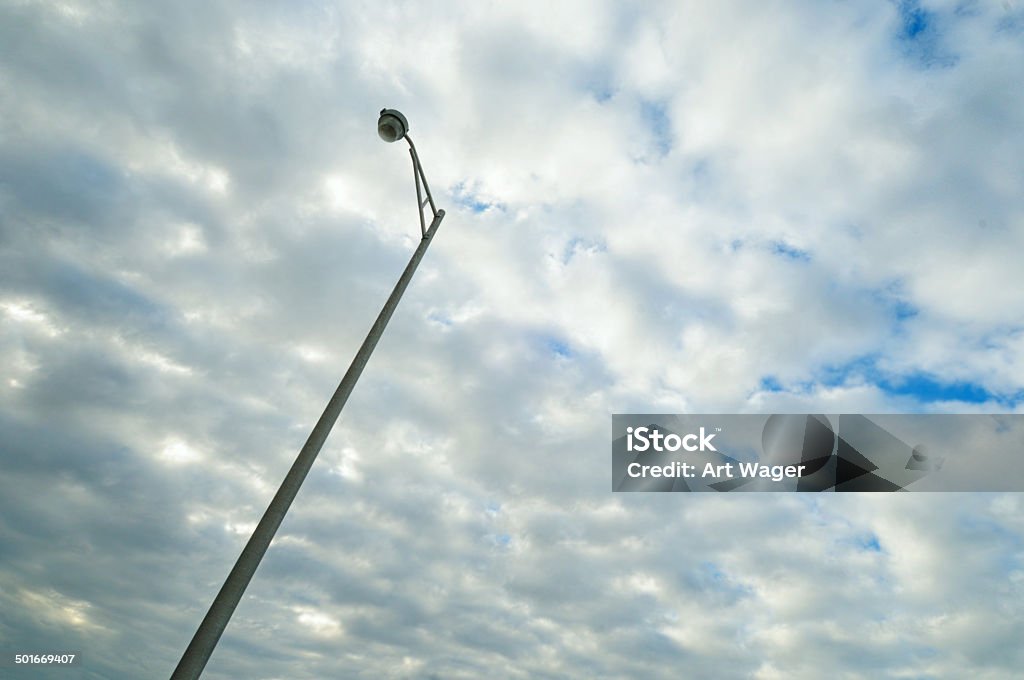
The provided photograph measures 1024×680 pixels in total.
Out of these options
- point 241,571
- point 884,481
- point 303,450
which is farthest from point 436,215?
point 884,481

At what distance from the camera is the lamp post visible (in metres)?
5.30

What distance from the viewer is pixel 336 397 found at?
25.0 ft

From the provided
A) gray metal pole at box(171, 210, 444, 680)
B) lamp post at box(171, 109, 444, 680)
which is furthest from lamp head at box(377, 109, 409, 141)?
gray metal pole at box(171, 210, 444, 680)

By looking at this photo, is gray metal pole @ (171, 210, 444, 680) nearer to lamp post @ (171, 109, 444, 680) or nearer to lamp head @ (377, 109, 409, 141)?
lamp post @ (171, 109, 444, 680)

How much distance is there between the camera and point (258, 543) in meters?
6.07

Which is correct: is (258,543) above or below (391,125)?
below

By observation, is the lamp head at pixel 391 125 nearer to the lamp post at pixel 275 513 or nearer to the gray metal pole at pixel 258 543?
the lamp post at pixel 275 513

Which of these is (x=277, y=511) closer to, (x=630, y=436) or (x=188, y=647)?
(x=188, y=647)

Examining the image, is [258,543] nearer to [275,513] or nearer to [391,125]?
[275,513]

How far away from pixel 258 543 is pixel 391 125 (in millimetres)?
7259

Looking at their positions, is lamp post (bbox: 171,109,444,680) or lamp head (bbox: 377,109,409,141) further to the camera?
lamp head (bbox: 377,109,409,141)

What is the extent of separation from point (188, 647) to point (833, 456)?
22.0 metres

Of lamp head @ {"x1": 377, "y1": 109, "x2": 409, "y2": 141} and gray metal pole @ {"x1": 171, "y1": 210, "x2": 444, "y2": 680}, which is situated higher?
lamp head @ {"x1": 377, "y1": 109, "x2": 409, "y2": 141}

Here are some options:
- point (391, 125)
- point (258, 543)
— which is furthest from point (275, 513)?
point (391, 125)
